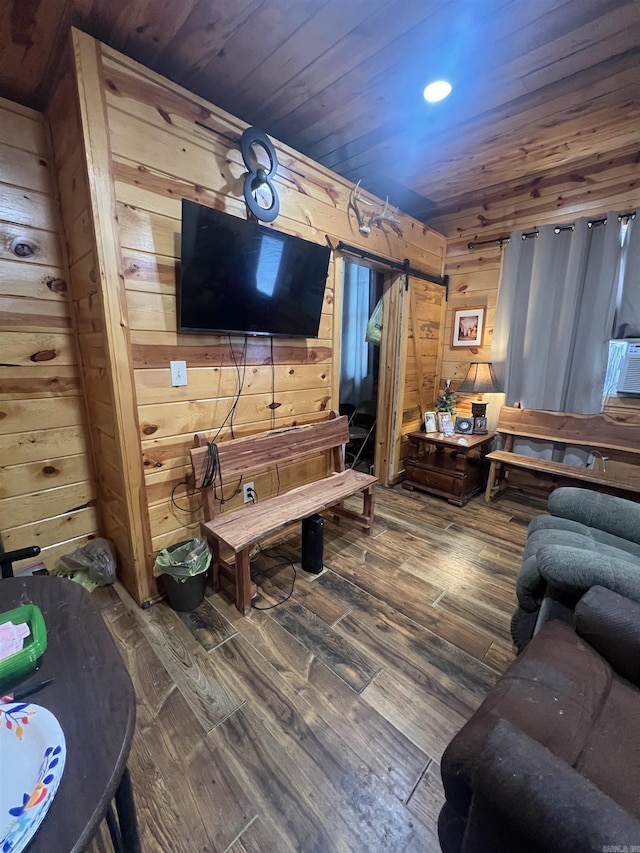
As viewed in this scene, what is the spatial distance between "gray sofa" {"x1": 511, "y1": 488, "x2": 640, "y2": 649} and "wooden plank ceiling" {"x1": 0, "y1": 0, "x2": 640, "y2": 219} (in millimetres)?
2078

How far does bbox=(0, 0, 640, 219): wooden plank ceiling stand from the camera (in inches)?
52.6

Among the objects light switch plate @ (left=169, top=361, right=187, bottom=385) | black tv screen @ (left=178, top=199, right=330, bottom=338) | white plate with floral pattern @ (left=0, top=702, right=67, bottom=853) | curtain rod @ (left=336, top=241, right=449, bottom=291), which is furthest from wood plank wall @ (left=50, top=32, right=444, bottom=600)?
white plate with floral pattern @ (left=0, top=702, right=67, bottom=853)

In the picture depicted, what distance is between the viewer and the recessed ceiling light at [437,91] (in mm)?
1665

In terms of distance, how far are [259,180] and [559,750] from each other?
2.54m

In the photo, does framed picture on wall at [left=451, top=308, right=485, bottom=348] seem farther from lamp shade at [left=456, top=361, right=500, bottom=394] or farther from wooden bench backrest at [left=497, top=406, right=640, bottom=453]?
wooden bench backrest at [left=497, top=406, right=640, bottom=453]

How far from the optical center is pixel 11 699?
61 cm

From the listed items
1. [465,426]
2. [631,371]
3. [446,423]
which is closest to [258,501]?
[446,423]

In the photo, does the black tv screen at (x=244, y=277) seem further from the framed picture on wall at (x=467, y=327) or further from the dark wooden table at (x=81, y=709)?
the framed picture on wall at (x=467, y=327)

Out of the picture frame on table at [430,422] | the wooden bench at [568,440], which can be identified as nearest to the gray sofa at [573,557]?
the wooden bench at [568,440]

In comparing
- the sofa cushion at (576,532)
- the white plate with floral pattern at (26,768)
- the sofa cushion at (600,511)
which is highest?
the white plate with floral pattern at (26,768)

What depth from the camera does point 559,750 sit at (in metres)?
0.79

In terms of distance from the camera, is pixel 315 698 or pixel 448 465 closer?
pixel 315 698

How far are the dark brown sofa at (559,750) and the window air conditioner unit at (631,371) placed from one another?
7.70 feet

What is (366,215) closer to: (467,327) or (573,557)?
(467,327)
